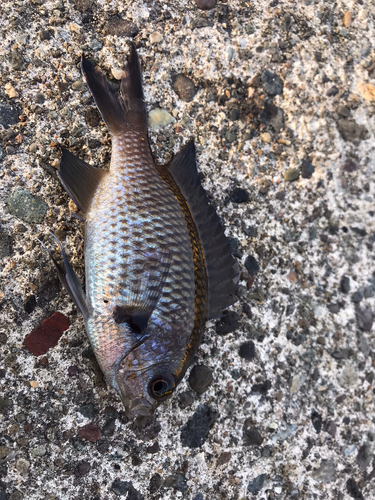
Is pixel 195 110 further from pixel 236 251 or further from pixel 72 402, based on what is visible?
pixel 72 402

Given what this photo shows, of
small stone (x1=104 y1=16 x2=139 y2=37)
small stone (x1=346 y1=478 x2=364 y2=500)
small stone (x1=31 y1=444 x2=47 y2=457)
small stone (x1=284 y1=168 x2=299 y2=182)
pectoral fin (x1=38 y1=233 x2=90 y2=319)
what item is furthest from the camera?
small stone (x1=284 y1=168 x2=299 y2=182)

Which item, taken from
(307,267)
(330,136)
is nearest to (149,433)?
(307,267)

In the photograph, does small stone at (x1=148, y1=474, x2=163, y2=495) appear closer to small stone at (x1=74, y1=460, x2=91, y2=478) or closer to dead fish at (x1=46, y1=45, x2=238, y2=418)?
small stone at (x1=74, y1=460, x2=91, y2=478)

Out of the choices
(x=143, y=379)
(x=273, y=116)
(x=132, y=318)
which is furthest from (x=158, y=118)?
(x=143, y=379)

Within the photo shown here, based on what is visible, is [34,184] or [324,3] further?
[324,3]

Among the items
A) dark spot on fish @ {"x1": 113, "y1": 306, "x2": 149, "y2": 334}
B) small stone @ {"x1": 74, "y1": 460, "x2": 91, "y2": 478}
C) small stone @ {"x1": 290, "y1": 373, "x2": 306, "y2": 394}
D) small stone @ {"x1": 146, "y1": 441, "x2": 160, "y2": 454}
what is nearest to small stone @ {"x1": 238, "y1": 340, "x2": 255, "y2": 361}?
small stone @ {"x1": 290, "y1": 373, "x2": 306, "y2": 394}

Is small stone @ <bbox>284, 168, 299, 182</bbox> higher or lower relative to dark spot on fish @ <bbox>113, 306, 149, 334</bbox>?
higher

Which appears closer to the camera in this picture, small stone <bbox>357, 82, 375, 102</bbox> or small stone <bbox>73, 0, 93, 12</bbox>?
small stone <bbox>73, 0, 93, 12</bbox>
